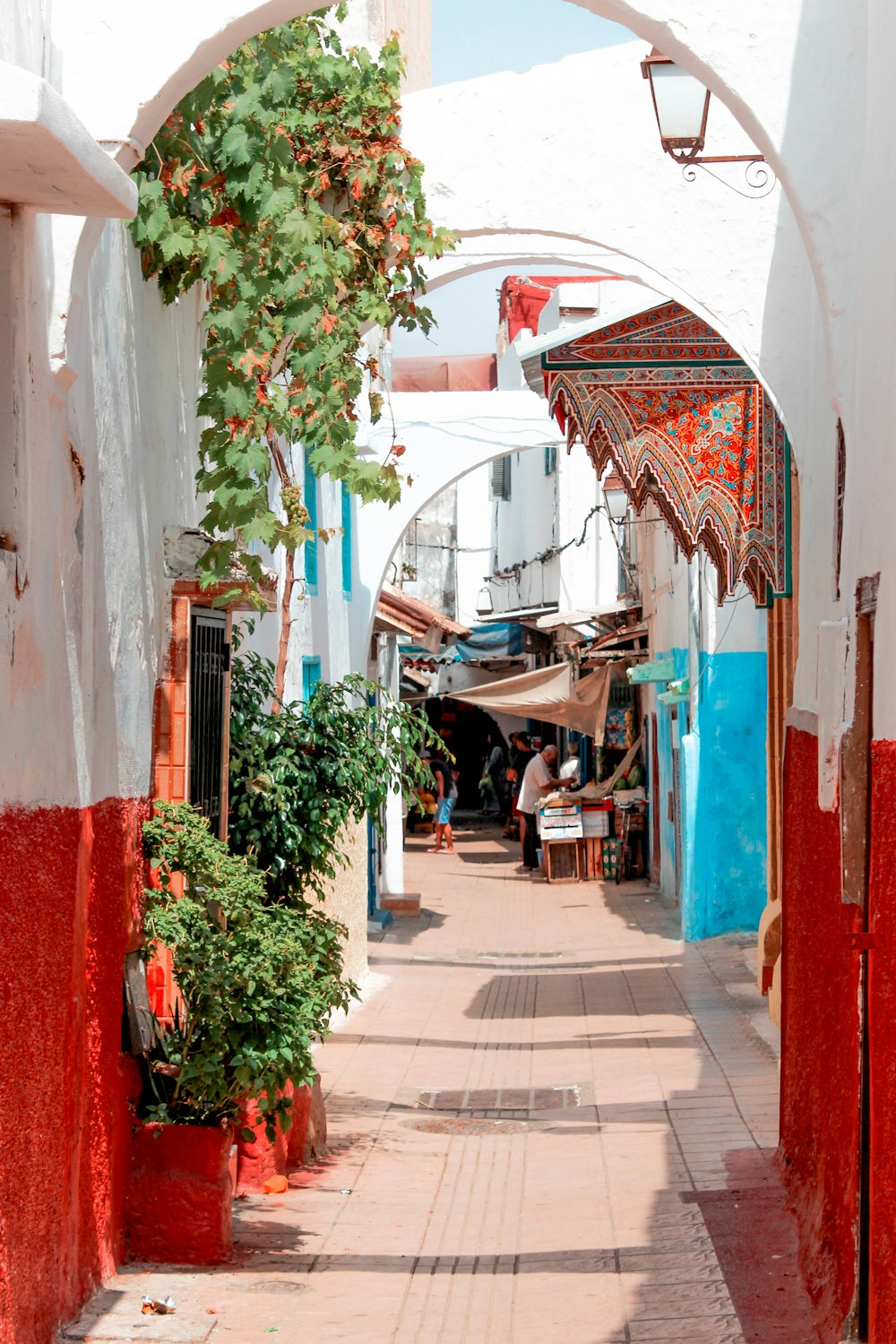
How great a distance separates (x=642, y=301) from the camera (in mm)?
9406

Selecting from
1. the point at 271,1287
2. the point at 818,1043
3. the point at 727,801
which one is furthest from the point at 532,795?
the point at 271,1287

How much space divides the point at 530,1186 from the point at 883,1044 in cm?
358

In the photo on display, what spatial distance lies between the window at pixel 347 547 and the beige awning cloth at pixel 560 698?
25.2ft

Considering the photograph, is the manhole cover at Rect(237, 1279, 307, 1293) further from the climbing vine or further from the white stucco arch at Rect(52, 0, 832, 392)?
the white stucco arch at Rect(52, 0, 832, 392)

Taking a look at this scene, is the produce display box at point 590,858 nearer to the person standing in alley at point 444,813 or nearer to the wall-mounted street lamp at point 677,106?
the person standing in alley at point 444,813

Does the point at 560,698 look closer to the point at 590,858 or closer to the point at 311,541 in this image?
the point at 590,858

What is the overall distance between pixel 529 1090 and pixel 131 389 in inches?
199

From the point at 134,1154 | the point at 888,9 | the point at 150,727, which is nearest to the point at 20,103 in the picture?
the point at 888,9

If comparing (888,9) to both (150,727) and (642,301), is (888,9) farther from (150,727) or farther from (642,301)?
(642,301)

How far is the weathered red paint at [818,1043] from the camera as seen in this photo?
5031 millimetres

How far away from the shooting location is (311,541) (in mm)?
12453

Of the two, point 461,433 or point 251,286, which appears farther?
point 461,433

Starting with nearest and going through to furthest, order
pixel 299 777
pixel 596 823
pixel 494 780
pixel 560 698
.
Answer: pixel 299 777 < pixel 596 823 < pixel 560 698 < pixel 494 780

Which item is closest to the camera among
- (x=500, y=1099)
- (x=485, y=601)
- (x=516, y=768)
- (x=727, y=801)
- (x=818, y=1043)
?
(x=818, y=1043)
